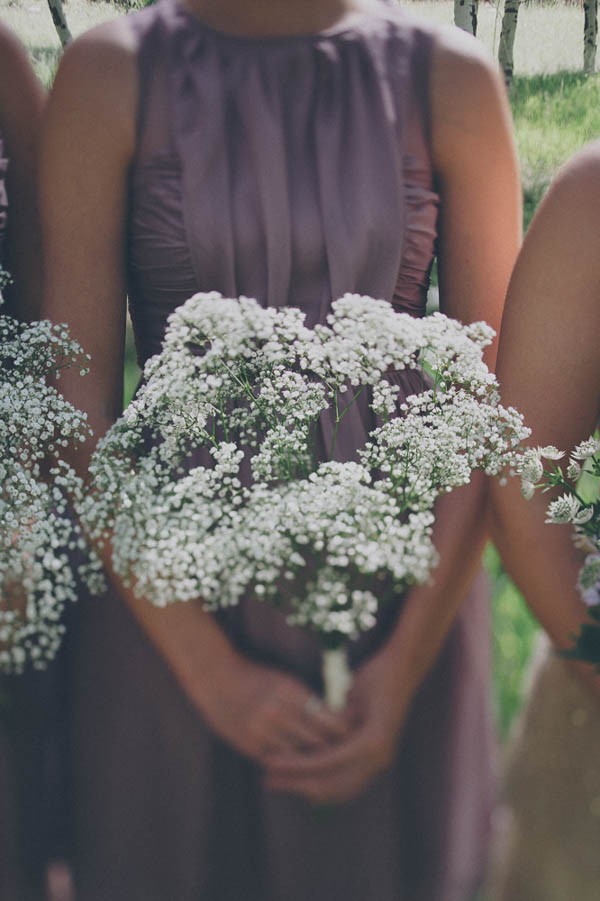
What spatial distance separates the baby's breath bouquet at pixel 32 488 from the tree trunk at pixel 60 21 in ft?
1.28

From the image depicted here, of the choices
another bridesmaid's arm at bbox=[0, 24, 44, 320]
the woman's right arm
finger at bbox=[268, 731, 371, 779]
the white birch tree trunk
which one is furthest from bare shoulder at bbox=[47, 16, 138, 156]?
finger at bbox=[268, 731, 371, 779]

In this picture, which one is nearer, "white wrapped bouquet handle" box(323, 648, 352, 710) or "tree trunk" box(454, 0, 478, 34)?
"white wrapped bouquet handle" box(323, 648, 352, 710)

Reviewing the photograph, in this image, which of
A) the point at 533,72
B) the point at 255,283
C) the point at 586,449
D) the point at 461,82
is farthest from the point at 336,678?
the point at 533,72

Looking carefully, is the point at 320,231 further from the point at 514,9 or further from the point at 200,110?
the point at 514,9

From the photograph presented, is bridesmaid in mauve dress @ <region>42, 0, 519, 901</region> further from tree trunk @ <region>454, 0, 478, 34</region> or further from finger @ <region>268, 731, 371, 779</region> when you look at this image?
tree trunk @ <region>454, 0, 478, 34</region>

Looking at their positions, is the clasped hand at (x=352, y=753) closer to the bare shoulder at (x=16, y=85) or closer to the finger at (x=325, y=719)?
the finger at (x=325, y=719)

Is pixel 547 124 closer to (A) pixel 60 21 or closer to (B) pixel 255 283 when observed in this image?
(B) pixel 255 283

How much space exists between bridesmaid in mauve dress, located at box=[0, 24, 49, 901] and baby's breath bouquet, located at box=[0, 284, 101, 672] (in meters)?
0.13

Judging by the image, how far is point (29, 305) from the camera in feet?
3.94

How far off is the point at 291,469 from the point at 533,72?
0.63 m

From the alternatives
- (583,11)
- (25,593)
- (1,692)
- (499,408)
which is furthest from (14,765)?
(583,11)

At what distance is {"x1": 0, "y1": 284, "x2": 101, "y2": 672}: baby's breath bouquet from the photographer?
886 millimetres

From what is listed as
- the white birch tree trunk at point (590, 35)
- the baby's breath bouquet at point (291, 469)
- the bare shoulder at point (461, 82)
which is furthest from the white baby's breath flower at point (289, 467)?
the white birch tree trunk at point (590, 35)

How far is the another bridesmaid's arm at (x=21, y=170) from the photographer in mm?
1186
